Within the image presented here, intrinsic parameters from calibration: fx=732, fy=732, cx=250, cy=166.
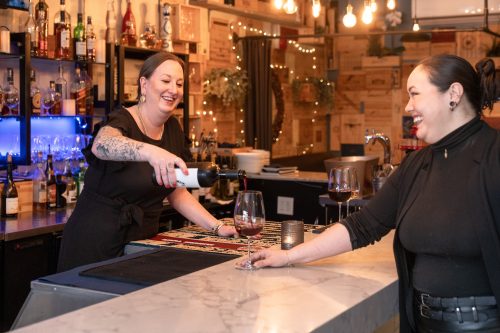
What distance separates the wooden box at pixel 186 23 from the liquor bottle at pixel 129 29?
1.63 ft

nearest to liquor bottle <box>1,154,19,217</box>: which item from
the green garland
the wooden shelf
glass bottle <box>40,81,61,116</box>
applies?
glass bottle <box>40,81,61,116</box>

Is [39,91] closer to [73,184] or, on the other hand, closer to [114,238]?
[73,184]

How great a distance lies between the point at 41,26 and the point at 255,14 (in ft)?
9.94

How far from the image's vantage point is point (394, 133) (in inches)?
374

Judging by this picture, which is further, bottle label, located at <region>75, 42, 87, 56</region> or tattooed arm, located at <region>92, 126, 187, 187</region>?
bottle label, located at <region>75, 42, 87, 56</region>

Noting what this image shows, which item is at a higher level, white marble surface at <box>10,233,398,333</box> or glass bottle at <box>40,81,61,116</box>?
glass bottle at <box>40,81,61,116</box>

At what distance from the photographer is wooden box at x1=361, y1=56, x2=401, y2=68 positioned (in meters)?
9.28

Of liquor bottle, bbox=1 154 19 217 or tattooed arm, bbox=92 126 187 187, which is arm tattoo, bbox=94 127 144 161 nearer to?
tattooed arm, bbox=92 126 187 187

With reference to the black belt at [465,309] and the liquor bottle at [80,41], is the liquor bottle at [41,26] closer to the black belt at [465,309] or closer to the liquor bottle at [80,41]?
the liquor bottle at [80,41]

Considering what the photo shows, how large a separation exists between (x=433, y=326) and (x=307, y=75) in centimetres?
736

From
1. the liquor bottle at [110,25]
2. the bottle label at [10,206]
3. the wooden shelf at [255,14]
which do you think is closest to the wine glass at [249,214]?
the bottle label at [10,206]

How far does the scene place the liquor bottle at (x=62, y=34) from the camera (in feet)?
16.8

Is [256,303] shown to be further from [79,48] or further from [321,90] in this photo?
[321,90]

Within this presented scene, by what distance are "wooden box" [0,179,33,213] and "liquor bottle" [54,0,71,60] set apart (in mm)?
907
